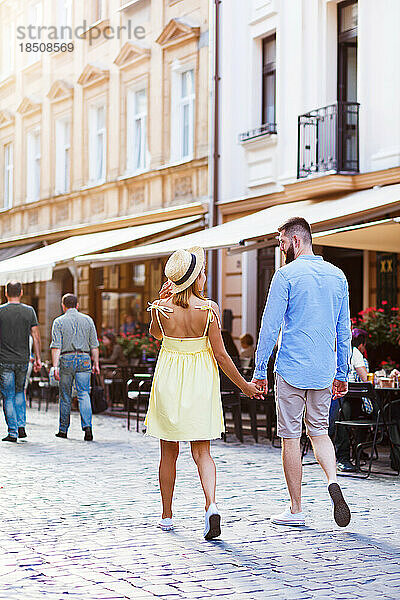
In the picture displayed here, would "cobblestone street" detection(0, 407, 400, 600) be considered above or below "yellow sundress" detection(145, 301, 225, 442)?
below

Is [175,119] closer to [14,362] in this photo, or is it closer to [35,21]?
[35,21]

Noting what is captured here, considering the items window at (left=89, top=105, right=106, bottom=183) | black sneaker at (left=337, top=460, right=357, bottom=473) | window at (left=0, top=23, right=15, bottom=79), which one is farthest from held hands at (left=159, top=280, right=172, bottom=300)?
window at (left=0, top=23, right=15, bottom=79)

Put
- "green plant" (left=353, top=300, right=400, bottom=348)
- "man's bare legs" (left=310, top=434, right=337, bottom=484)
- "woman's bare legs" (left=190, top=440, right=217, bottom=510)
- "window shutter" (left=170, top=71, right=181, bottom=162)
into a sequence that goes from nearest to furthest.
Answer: "woman's bare legs" (left=190, top=440, right=217, bottom=510), "man's bare legs" (left=310, top=434, right=337, bottom=484), "green plant" (left=353, top=300, right=400, bottom=348), "window shutter" (left=170, top=71, right=181, bottom=162)

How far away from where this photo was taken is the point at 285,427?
23.2ft

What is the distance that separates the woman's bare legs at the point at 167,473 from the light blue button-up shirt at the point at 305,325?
745mm

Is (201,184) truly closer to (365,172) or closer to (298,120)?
(298,120)

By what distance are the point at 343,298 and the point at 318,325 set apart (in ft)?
1.01

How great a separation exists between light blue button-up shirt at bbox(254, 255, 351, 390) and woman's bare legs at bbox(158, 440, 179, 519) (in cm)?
74

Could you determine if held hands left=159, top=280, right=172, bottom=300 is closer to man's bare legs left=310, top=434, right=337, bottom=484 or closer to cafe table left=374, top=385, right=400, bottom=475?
man's bare legs left=310, top=434, right=337, bottom=484

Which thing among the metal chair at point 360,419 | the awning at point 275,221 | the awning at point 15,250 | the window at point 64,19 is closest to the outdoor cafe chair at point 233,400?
the awning at point 275,221

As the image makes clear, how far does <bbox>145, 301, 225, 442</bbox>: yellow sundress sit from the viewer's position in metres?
6.75

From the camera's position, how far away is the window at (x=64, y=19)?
27.3 metres

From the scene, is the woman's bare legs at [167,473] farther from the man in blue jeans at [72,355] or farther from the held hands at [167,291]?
the man in blue jeans at [72,355]

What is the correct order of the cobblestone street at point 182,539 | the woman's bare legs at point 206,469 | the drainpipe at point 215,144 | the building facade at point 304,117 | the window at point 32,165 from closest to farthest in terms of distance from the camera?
the cobblestone street at point 182,539
the woman's bare legs at point 206,469
the building facade at point 304,117
the drainpipe at point 215,144
the window at point 32,165
